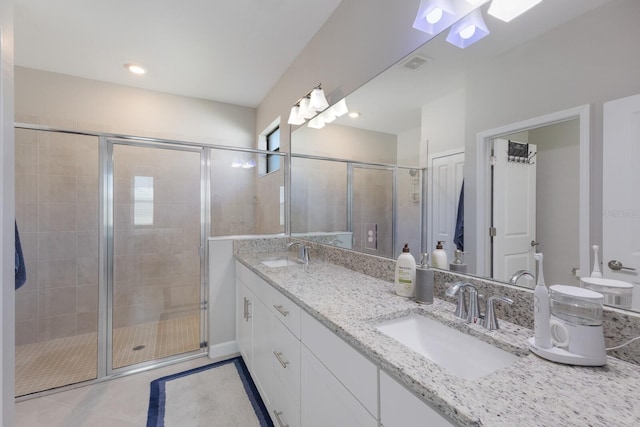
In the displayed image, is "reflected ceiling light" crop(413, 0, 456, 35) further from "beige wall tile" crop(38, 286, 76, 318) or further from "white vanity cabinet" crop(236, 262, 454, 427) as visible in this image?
"beige wall tile" crop(38, 286, 76, 318)

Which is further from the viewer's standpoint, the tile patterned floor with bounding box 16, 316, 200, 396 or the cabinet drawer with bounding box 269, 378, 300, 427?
the tile patterned floor with bounding box 16, 316, 200, 396

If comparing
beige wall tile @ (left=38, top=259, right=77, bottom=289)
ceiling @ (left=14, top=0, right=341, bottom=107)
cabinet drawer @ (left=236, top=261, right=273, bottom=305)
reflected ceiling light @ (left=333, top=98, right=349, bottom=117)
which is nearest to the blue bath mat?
cabinet drawer @ (left=236, top=261, right=273, bottom=305)

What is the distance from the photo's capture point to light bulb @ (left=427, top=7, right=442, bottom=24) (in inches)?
45.3

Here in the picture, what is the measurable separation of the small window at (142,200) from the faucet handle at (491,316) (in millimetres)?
2618

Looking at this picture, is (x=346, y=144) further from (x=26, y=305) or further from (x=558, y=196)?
(x=26, y=305)

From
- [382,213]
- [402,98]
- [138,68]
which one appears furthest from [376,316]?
[138,68]

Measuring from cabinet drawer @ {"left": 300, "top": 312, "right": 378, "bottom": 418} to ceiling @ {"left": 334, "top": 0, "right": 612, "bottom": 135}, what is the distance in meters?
1.07

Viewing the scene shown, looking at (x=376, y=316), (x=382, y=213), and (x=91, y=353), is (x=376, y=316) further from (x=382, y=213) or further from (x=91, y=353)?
(x=91, y=353)

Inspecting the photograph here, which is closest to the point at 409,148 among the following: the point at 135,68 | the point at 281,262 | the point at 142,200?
the point at 281,262

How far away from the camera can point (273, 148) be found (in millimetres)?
3260

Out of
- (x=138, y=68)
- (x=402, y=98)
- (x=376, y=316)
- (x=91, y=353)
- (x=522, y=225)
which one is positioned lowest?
(x=91, y=353)

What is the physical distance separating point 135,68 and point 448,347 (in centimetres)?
325

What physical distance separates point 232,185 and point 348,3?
170cm

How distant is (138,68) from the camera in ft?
8.28
